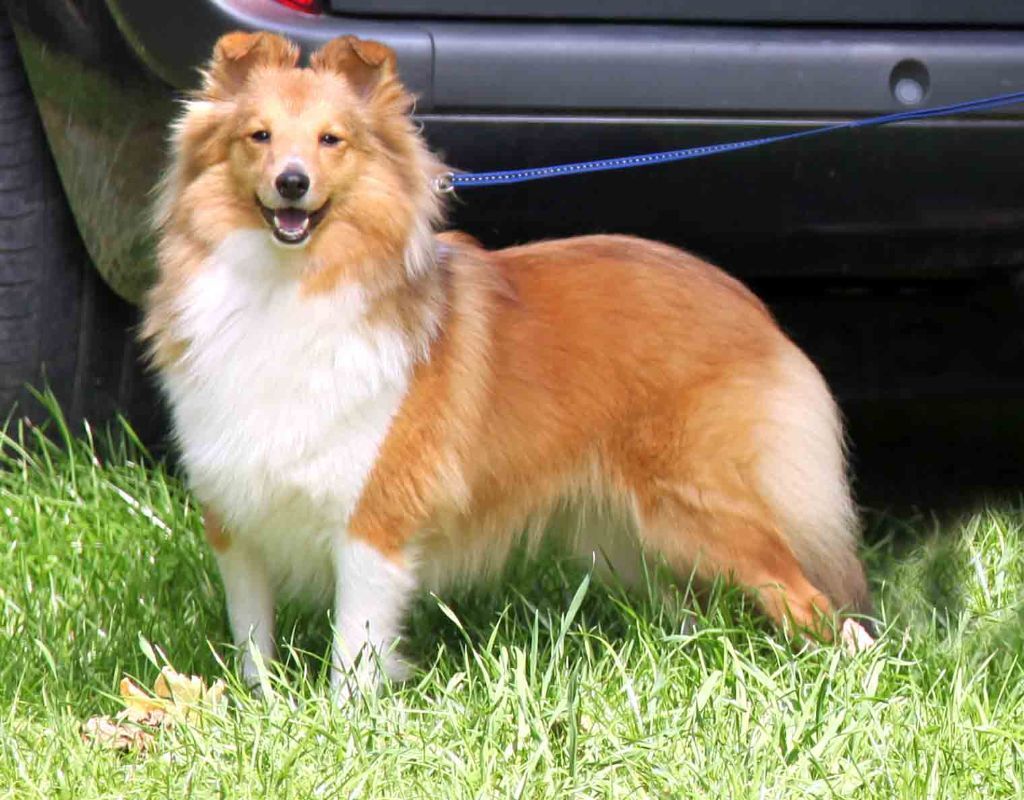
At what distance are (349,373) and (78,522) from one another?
1.16m

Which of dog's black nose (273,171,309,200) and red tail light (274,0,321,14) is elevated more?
red tail light (274,0,321,14)

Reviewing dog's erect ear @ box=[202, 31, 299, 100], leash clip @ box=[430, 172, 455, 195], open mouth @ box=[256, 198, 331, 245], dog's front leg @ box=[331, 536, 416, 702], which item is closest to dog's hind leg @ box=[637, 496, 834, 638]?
dog's front leg @ box=[331, 536, 416, 702]

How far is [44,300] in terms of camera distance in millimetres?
4598

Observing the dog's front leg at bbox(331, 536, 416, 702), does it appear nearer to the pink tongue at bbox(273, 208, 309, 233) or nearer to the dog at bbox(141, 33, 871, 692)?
the dog at bbox(141, 33, 871, 692)

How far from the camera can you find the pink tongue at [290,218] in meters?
3.48

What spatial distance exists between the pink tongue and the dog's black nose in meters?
0.05

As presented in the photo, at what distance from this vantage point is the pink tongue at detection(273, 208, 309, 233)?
3.48 metres

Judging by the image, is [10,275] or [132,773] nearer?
[132,773]

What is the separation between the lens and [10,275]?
14.9ft

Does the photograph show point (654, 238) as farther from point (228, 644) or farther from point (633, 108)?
point (228, 644)

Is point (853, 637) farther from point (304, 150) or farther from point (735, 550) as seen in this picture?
point (304, 150)

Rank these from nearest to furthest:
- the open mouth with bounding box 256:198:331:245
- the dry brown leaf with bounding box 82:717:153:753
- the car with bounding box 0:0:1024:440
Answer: the dry brown leaf with bounding box 82:717:153:753
the open mouth with bounding box 256:198:331:245
the car with bounding box 0:0:1024:440

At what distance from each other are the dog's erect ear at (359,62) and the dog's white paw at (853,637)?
1.46 metres

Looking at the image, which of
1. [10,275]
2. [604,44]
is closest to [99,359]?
[10,275]
